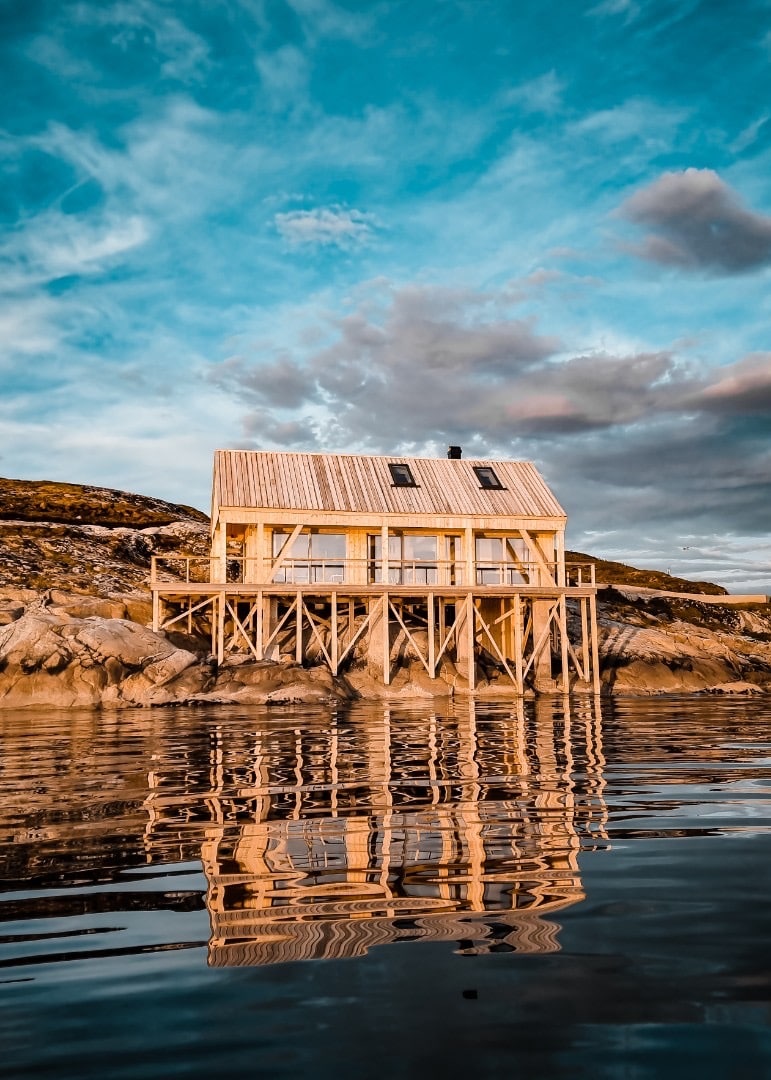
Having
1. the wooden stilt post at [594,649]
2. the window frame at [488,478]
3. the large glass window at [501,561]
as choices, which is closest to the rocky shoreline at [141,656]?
the wooden stilt post at [594,649]

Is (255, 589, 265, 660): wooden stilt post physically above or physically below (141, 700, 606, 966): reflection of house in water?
above

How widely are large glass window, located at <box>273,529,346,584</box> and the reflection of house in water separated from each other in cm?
1861

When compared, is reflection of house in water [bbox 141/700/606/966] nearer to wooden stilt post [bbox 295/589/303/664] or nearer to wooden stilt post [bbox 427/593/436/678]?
wooden stilt post [bbox 295/589/303/664]

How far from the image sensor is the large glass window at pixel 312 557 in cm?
2992

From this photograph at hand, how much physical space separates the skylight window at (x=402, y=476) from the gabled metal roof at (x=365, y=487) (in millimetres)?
163

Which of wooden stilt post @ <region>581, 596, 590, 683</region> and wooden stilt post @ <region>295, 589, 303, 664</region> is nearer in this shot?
wooden stilt post @ <region>295, 589, 303, 664</region>

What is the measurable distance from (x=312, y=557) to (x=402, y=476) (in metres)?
4.69

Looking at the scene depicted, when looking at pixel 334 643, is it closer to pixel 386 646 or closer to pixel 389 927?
pixel 386 646

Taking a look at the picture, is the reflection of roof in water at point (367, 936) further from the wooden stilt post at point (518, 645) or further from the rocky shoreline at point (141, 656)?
the wooden stilt post at point (518, 645)

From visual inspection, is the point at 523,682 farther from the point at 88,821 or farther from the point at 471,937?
the point at 471,937

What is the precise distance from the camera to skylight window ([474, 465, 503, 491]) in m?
32.8

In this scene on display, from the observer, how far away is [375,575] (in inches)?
1277

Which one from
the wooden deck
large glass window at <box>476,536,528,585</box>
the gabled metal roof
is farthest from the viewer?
large glass window at <box>476,536,528,585</box>

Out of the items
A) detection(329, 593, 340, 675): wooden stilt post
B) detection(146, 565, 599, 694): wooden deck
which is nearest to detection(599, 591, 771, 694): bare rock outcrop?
detection(146, 565, 599, 694): wooden deck
